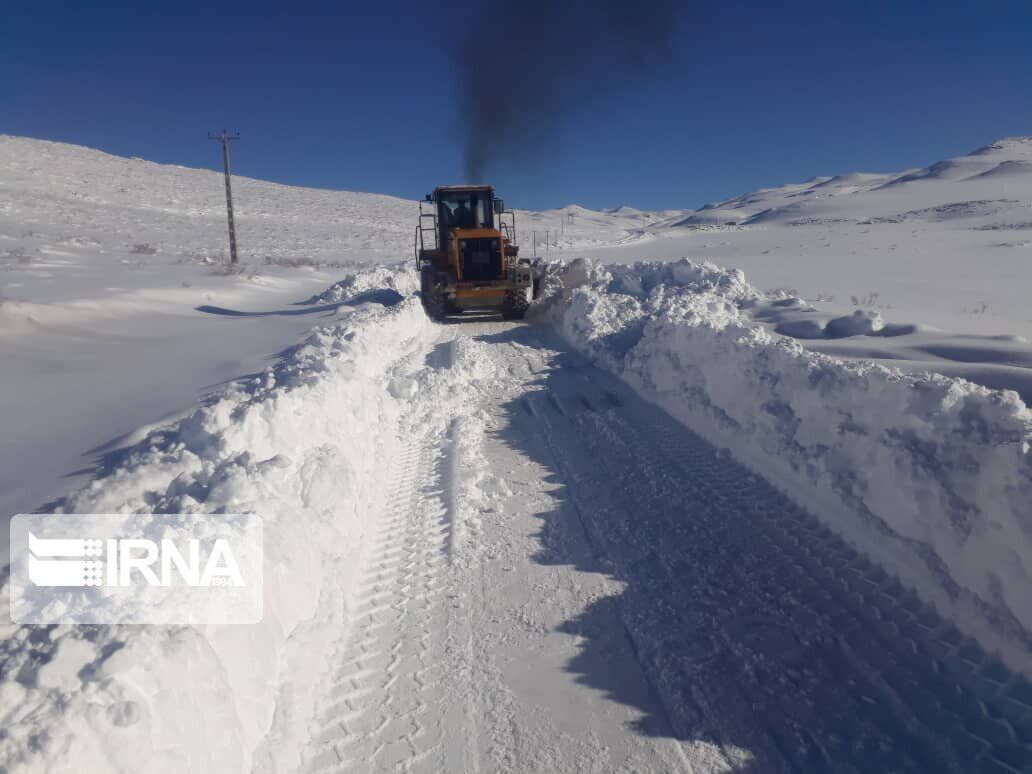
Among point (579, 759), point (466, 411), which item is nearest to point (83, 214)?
point (466, 411)

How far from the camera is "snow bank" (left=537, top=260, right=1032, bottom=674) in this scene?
12.6ft

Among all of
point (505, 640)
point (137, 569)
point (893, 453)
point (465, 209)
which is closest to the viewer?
point (137, 569)

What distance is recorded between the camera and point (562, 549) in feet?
16.0

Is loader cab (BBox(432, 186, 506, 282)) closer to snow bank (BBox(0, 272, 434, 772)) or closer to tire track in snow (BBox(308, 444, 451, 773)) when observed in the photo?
snow bank (BBox(0, 272, 434, 772))

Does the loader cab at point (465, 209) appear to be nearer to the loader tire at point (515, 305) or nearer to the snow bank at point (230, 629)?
the loader tire at point (515, 305)

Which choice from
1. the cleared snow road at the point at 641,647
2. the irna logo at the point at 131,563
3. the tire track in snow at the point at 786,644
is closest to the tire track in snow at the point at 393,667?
the cleared snow road at the point at 641,647

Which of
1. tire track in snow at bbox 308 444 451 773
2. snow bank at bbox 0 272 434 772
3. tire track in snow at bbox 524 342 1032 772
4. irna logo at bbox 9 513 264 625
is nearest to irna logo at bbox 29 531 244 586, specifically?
irna logo at bbox 9 513 264 625

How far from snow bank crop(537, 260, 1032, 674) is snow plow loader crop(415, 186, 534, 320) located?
22.3ft

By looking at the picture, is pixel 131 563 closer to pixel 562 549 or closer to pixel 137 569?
pixel 137 569

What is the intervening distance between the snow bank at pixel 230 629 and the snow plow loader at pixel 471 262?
7547mm

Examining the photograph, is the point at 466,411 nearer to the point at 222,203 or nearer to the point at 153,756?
the point at 153,756

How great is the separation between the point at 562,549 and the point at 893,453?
254cm

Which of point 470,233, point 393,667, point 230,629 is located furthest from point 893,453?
point 470,233

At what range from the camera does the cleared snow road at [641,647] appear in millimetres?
3127
